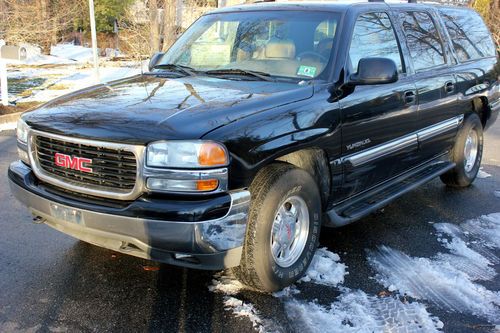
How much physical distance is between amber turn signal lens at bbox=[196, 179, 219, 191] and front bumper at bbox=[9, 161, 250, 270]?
0.36 ft

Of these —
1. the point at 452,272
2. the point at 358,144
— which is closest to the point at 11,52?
the point at 358,144

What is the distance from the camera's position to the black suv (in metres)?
2.84

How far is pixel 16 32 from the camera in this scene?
41.7ft

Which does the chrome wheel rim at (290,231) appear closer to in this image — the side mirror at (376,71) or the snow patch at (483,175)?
the side mirror at (376,71)

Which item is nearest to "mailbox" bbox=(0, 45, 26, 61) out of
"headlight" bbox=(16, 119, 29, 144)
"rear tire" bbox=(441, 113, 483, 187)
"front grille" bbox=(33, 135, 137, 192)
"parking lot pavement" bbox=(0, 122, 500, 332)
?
"parking lot pavement" bbox=(0, 122, 500, 332)

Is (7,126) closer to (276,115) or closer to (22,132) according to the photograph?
(22,132)

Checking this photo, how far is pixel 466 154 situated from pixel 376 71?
2.93m

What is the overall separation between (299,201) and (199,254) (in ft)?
3.06

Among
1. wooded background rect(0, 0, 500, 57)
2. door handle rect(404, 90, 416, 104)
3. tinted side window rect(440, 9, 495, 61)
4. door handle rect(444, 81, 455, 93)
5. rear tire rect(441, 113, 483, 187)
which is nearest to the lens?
door handle rect(404, 90, 416, 104)

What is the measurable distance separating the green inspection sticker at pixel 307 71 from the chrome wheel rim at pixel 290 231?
1.00 metres

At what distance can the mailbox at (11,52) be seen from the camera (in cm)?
1026

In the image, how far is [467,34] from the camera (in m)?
5.89

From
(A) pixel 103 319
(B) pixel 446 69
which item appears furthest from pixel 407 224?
(A) pixel 103 319

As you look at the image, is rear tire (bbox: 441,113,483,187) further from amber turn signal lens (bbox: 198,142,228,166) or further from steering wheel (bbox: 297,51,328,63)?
amber turn signal lens (bbox: 198,142,228,166)
